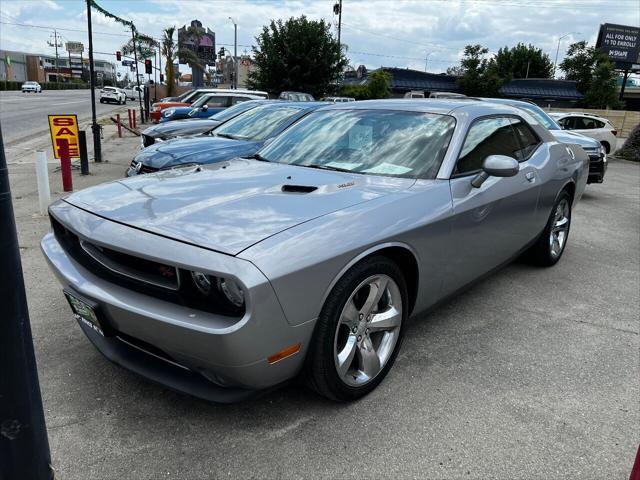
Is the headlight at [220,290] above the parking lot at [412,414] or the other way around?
above

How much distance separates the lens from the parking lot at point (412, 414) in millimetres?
2311

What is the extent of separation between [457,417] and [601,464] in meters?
0.67

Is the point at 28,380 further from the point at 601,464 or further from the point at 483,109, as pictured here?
the point at 483,109

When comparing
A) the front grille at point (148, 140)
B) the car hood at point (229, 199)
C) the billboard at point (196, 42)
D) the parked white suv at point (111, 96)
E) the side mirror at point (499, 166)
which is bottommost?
the parked white suv at point (111, 96)

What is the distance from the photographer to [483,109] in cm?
389

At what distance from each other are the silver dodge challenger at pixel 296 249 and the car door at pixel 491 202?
0.05 feet

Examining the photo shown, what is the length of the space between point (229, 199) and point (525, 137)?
2.98m

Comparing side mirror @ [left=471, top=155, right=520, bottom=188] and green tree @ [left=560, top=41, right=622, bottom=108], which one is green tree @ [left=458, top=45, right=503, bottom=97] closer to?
green tree @ [left=560, top=41, right=622, bottom=108]

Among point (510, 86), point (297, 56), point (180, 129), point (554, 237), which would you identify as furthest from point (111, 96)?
point (554, 237)

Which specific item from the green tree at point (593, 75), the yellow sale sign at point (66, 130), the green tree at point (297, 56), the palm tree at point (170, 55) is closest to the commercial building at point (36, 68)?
the palm tree at point (170, 55)

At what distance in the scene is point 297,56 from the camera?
31.6 metres

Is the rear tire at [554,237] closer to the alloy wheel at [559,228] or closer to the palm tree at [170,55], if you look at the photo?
the alloy wheel at [559,228]

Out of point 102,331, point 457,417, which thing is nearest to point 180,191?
point 102,331

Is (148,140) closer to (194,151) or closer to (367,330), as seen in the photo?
(194,151)
